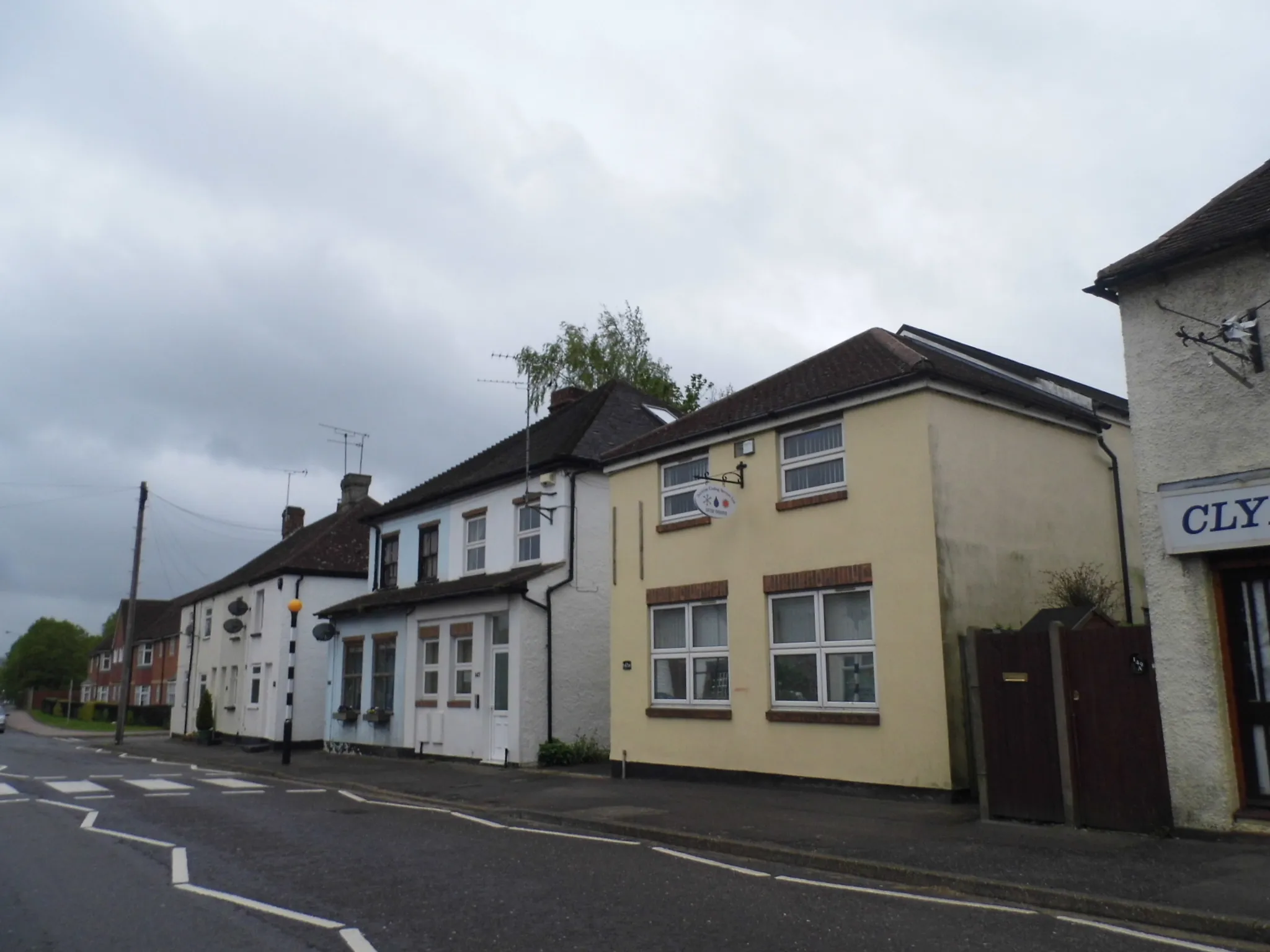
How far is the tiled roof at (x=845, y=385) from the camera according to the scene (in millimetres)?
14641

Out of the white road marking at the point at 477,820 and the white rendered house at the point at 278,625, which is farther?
the white rendered house at the point at 278,625

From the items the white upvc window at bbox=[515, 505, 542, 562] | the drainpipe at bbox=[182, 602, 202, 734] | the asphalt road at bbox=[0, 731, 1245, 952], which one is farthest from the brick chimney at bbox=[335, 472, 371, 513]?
the asphalt road at bbox=[0, 731, 1245, 952]

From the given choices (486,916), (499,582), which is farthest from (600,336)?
(486,916)

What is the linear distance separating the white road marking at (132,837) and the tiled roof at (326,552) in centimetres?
1690

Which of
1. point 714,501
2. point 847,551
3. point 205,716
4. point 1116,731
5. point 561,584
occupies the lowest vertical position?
point 205,716

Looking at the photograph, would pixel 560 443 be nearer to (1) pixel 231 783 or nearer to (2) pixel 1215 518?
(1) pixel 231 783

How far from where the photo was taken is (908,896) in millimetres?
8344

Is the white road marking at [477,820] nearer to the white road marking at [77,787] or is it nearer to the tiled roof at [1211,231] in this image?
the white road marking at [77,787]

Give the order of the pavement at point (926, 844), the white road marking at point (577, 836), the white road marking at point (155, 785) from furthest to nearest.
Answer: the white road marking at point (155, 785) < the white road marking at point (577, 836) < the pavement at point (926, 844)

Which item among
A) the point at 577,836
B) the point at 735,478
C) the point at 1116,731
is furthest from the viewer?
the point at 735,478

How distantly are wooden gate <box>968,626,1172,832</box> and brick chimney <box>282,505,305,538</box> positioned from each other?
36732 millimetres

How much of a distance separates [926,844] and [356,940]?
5.84 meters

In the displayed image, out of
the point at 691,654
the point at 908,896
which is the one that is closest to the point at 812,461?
the point at 691,654

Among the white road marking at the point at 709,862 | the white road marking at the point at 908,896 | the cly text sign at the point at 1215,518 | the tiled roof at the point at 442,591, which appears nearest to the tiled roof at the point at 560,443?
the tiled roof at the point at 442,591
